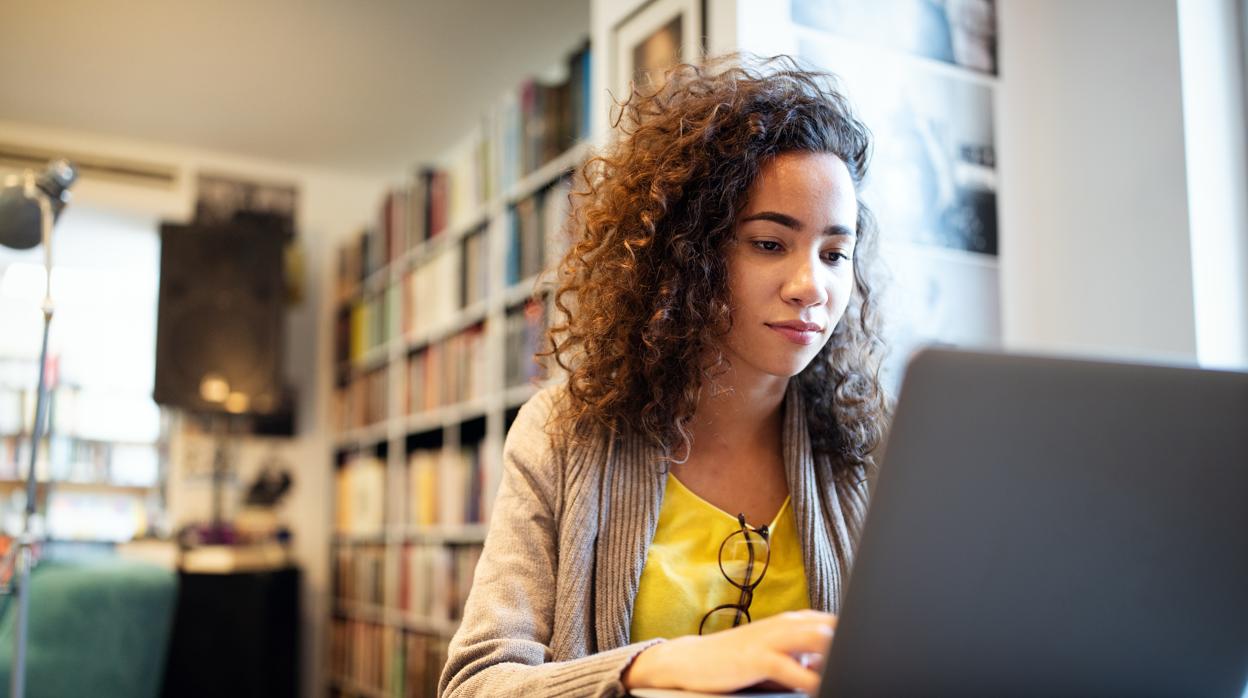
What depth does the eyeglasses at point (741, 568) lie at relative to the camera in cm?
105

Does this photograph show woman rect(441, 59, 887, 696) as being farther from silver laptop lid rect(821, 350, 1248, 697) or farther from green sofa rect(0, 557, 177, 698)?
green sofa rect(0, 557, 177, 698)

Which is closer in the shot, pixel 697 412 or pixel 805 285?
pixel 805 285

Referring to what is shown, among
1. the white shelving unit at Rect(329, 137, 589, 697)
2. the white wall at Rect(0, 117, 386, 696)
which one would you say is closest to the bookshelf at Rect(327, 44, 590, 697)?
the white shelving unit at Rect(329, 137, 589, 697)

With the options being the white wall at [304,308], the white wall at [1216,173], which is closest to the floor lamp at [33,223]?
the white wall at [1216,173]

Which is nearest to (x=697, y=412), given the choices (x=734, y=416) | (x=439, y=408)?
(x=734, y=416)

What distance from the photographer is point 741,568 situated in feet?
3.55

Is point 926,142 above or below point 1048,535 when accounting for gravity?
above

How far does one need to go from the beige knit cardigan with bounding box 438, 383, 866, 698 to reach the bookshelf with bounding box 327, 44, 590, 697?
1079mm

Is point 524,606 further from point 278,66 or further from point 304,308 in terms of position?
point 304,308

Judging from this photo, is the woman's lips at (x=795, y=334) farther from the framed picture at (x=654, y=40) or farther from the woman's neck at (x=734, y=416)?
the framed picture at (x=654, y=40)

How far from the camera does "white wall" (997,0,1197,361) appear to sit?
1.68 metres

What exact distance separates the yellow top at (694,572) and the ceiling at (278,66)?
8.41 feet

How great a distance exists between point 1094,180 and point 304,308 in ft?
12.1

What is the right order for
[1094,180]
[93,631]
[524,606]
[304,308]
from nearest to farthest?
[524,606] → [1094,180] → [93,631] → [304,308]
